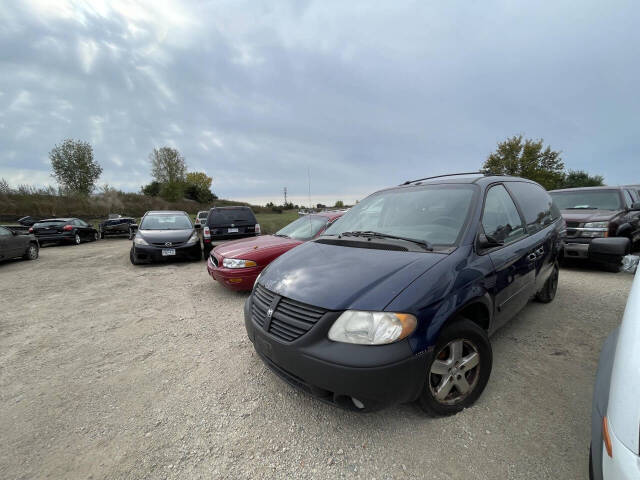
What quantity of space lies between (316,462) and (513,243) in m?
2.39

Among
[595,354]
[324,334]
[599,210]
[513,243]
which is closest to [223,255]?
[324,334]

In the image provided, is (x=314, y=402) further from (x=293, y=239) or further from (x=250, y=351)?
(x=293, y=239)

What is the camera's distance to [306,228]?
17.9ft

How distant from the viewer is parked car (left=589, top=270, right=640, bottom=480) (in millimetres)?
893

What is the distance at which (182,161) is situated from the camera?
171ft

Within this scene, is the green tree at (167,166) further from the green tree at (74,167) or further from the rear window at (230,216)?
the rear window at (230,216)

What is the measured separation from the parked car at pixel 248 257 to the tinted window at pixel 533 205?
2614mm

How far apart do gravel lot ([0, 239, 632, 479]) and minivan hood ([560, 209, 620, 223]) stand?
2271mm

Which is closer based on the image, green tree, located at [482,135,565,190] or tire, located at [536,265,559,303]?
tire, located at [536,265,559,303]

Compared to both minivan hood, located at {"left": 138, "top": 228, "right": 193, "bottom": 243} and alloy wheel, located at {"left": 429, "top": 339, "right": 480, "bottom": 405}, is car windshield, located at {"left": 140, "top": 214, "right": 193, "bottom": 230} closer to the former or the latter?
minivan hood, located at {"left": 138, "top": 228, "right": 193, "bottom": 243}

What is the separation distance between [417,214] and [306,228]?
3.03 m

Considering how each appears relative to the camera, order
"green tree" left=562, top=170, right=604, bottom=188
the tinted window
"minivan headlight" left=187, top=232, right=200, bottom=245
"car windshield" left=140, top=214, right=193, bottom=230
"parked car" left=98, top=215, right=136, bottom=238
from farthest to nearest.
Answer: "green tree" left=562, top=170, right=604, bottom=188 → "parked car" left=98, top=215, right=136, bottom=238 → "car windshield" left=140, top=214, right=193, bottom=230 → "minivan headlight" left=187, top=232, right=200, bottom=245 → the tinted window

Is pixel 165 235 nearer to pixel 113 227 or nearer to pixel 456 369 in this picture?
pixel 456 369

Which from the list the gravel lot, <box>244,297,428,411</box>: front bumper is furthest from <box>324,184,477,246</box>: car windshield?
the gravel lot
